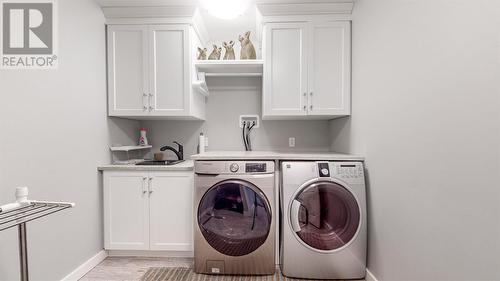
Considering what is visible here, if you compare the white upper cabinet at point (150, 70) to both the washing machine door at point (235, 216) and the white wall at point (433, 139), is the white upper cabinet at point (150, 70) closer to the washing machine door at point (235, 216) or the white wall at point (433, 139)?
the washing machine door at point (235, 216)

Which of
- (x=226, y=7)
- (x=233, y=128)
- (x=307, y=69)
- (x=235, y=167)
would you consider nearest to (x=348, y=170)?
(x=235, y=167)

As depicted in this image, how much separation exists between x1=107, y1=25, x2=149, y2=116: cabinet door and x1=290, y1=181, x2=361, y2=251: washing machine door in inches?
69.6

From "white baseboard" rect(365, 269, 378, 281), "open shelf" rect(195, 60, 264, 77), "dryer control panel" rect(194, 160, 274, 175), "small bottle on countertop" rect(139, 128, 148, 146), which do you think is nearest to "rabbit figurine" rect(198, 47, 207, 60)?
"open shelf" rect(195, 60, 264, 77)

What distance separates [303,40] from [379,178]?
144 cm

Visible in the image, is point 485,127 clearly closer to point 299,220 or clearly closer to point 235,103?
point 299,220

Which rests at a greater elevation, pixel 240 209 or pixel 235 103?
pixel 235 103

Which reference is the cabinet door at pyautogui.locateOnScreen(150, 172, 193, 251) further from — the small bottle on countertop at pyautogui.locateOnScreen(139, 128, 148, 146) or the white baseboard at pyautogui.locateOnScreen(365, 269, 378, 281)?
the white baseboard at pyautogui.locateOnScreen(365, 269, 378, 281)

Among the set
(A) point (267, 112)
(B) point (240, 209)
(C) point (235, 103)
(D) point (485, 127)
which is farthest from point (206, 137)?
(D) point (485, 127)

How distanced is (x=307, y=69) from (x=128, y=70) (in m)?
1.80

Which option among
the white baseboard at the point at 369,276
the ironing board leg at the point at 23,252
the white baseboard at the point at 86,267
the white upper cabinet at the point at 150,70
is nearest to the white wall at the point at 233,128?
the white upper cabinet at the point at 150,70

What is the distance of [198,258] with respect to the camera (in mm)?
1919

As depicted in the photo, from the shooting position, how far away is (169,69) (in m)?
2.29

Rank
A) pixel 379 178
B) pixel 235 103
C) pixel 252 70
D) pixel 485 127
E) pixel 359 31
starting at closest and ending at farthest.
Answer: pixel 485 127 → pixel 379 178 → pixel 359 31 → pixel 252 70 → pixel 235 103

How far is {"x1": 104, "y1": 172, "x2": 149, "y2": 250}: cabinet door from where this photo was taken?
213 cm
